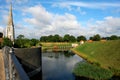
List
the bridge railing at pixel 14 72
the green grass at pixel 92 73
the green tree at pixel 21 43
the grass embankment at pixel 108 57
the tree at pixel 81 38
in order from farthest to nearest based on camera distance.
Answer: the tree at pixel 81 38, the green tree at pixel 21 43, the grass embankment at pixel 108 57, the green grass at pixel 92 73, the bridge railing at pixel 14 72

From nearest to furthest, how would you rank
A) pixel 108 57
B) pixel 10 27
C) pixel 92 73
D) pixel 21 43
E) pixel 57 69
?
pixel 92 73 → pixel 57 69 → pixel 108 57 → pixel 21 43 → pixel 10 27

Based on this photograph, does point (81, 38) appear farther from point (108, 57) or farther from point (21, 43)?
point (108, 57)

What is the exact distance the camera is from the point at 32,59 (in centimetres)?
3516

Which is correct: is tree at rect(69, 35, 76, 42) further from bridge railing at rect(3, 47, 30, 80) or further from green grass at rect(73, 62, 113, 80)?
bridge railing at rect(3, 47, 30, 80)

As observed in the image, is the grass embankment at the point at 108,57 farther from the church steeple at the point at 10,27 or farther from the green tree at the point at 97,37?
the green tree at the point at 97,37

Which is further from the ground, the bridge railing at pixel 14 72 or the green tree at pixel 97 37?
the green tree at pixel 97 37

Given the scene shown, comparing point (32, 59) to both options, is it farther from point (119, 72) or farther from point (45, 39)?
point (45, 39)

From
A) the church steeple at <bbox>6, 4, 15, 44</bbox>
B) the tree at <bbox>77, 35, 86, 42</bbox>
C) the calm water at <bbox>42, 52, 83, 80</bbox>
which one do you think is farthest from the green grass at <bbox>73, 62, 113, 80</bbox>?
the tree at <bbox>77, 35, 86, 42</bbox>

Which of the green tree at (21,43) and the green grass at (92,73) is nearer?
the green grass at (92,73)

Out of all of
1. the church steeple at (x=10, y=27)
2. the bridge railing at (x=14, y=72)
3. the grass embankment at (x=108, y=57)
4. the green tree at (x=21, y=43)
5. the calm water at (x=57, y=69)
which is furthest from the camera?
the church steeple at (x=10, y=27)

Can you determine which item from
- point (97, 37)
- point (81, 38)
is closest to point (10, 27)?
point (97, 37)

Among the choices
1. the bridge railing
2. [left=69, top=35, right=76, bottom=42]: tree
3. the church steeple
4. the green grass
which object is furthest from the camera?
[left=69, top=35, right=76, bottom=42]: tree

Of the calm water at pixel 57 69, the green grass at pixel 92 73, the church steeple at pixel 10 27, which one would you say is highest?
the church steeple at pixel 10 27

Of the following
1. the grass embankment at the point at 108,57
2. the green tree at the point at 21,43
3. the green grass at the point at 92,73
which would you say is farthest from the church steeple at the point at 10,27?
the green grass at the point at 92,73
